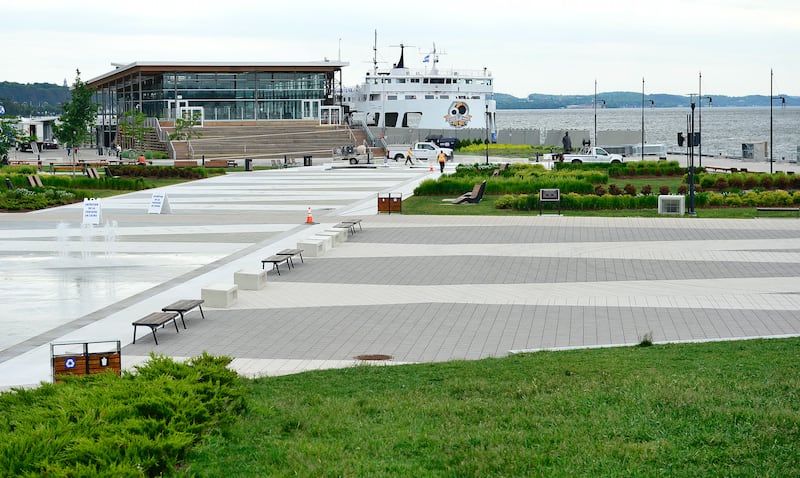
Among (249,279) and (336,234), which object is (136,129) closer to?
(336,234)

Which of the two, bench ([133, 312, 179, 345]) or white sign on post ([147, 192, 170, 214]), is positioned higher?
white sign on post ([147, 192, 170, 214])

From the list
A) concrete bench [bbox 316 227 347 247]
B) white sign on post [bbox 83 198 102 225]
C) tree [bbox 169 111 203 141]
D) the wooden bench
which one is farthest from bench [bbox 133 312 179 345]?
tree [bbox 169 111 203 141]

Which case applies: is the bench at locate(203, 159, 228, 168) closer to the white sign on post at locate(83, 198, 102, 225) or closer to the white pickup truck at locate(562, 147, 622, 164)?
the white pickup truck at locate(562, 147, 622, 164)

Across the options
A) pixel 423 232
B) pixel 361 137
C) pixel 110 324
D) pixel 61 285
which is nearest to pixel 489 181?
pixel 423 232

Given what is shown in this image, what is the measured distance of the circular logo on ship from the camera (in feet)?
339

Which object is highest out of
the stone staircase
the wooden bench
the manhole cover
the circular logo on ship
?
the circular logo on ship

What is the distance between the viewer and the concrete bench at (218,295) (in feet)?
54.7

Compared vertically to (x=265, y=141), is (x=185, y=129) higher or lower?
higher

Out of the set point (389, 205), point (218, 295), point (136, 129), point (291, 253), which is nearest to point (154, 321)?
point (218, 295)

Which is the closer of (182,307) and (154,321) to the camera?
(154,321)

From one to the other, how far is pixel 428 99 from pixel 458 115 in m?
3.52

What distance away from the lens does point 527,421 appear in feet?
28.7

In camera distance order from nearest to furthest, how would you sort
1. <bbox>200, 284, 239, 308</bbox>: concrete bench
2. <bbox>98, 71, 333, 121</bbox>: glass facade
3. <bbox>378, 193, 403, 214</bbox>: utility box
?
<bbox>200, 284, 239, 308</bbox>: concrete bench
<bbox>378, 193, 403, 214</bbox>: utility box
<bbox>98, 71, 333, 121</bbox>: glass facade

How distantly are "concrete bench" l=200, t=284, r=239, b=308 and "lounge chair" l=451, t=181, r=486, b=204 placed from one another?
1960cm
